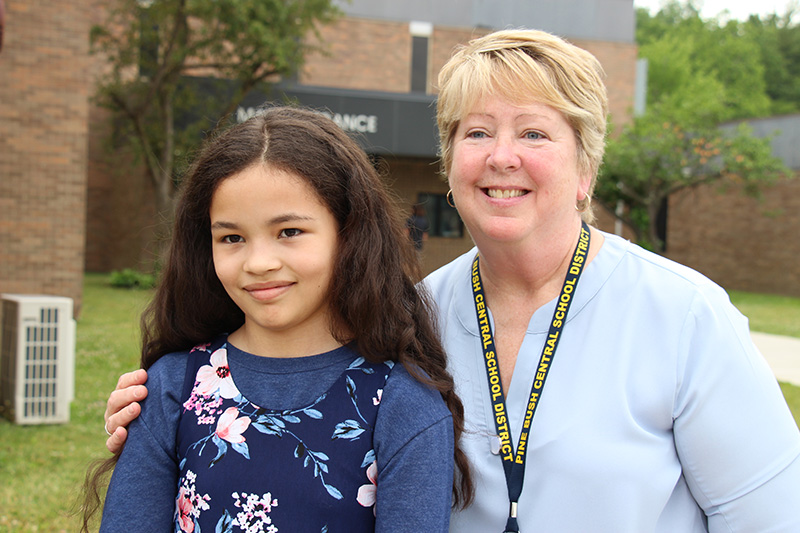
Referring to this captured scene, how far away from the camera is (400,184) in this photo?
22.5 metres

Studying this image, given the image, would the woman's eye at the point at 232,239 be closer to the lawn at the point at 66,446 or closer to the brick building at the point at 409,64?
the lawn at the point at 66,446

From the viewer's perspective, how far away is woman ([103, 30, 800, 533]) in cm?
185

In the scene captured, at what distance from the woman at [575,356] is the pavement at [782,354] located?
7.09 m

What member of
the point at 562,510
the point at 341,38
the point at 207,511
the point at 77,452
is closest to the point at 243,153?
the point at 207,511

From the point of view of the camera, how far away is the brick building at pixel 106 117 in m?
10.7

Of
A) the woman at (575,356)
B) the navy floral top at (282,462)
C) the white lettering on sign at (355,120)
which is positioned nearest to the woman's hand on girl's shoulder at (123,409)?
the woman at (575,356)

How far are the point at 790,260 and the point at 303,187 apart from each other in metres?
23.3

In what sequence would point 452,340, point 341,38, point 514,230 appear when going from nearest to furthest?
1. point 514,230
2. point 452,340
3. point 341,38

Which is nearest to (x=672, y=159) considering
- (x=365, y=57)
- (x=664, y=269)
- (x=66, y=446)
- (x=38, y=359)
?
(x=365, y=57)

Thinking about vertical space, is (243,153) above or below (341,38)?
below

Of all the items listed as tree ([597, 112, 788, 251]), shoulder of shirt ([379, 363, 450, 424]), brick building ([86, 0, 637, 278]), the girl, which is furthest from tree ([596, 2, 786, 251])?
shoulder of shirt ([379, 363, 450, 424])

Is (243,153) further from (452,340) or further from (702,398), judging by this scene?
(702,398)

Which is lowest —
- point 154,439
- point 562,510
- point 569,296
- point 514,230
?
point 562,510

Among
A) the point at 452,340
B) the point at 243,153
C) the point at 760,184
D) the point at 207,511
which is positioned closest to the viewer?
the point at 207,511
